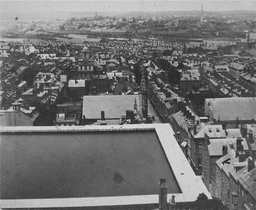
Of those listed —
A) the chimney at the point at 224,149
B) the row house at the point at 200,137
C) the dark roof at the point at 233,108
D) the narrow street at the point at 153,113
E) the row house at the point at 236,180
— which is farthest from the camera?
the narrow street at the point at 153,113

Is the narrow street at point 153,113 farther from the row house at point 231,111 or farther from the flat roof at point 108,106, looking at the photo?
the flat roof at point 108,106

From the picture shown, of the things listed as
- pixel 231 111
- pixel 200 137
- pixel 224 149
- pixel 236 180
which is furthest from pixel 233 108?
pixel 236 180

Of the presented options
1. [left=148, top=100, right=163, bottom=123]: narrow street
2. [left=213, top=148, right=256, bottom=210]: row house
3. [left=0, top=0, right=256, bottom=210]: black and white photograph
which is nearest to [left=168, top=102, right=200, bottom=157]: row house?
[left=0, top=0, right=256, bottom=210]: black and white photograph

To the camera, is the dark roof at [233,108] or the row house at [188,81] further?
the row house at [188,81]

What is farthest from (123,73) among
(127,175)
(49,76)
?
(127,175)

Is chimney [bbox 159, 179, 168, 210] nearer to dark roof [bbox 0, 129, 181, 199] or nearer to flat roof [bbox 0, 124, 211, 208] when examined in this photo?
flat roof [bbox 0, 124, 211, 208]

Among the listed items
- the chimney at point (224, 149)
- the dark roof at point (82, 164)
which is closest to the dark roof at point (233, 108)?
the chimney at point (224, 149)

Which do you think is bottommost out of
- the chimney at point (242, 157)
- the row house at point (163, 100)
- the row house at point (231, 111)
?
the row house at point (163, 100)
